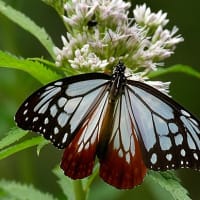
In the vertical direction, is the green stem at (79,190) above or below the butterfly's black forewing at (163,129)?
below

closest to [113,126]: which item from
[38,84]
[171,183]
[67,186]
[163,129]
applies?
[163,129]

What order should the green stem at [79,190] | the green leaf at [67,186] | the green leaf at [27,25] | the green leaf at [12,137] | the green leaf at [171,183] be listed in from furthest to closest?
the green leaf at [67,186] < the green leaf at [27,25] < the green stem at [79,190] < the green leaf at [12,137] < the green leaf at [171,183]

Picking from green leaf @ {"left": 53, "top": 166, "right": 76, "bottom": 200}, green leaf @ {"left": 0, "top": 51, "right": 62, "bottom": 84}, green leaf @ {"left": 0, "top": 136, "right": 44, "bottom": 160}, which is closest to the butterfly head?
green leaf @ {"left": 0, "top": 51, "right": 62, "bottom": 84}

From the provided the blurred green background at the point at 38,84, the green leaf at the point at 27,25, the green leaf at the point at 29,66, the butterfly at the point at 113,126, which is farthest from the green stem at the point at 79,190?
the blurred green background at the point at 38,84

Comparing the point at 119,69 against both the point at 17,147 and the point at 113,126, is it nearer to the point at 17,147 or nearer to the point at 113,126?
the point at 113,126

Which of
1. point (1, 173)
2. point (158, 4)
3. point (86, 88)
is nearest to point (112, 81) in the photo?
point (86, 88)

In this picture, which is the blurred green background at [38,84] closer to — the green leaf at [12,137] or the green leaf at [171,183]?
the green leaf at [12,137]

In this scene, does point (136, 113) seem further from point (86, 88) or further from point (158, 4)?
point (158, 4)
